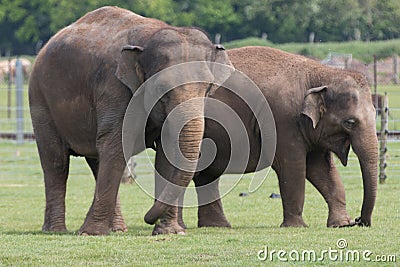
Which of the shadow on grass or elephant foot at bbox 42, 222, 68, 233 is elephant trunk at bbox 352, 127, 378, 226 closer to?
the shadow on grass

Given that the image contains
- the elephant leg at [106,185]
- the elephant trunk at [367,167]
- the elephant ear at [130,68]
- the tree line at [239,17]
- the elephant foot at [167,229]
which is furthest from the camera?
the tree line at [239,17]

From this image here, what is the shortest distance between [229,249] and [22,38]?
50.1m

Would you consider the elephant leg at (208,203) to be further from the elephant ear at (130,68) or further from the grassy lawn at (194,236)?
the elephant ear at (130,68)

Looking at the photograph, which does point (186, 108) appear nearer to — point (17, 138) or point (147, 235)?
point (147, 235)

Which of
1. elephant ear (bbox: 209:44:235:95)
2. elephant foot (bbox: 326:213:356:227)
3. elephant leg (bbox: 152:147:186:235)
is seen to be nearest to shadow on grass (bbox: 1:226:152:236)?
elephant leg (bbox: 152:147:186:235)

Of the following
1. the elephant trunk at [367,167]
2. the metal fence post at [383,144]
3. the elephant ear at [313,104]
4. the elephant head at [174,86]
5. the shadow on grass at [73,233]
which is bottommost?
the metal fence post at [383,144]

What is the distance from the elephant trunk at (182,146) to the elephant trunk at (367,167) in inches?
86.6

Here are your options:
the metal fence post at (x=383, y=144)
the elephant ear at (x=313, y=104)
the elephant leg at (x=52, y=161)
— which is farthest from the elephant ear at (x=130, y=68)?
the metal fence post at (x=383, y=144)

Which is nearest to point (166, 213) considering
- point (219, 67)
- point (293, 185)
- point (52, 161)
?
point (219, 67)

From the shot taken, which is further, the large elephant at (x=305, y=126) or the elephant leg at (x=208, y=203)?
the elephant leg at (x=208, y=203)

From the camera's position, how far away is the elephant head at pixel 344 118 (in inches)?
535

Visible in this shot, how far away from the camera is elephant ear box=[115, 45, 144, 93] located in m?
12.6

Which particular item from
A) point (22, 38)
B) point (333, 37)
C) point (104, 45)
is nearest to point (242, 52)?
point (104, 45)

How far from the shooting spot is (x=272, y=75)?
14.4m
